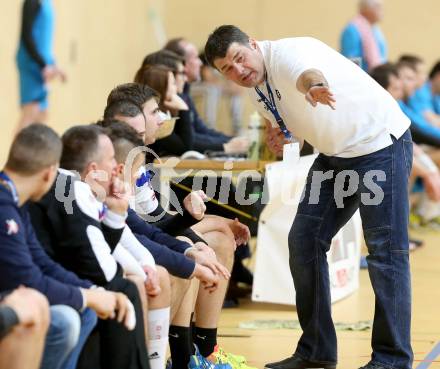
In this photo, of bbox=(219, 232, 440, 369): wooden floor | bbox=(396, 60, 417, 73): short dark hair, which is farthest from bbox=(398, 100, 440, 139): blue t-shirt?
bbox=(219, 232, 440, 369): wooden floor

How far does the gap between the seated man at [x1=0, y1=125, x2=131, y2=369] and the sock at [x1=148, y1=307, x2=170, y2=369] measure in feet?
1.52

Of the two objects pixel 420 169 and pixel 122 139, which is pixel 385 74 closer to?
pixel 420 169

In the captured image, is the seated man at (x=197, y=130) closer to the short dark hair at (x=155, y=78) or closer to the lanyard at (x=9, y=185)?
the short dark hair at (x=155, y=78)

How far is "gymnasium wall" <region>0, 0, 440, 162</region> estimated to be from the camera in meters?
9.22

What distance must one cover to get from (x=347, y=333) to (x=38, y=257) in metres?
2.19

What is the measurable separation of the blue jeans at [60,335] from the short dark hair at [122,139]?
732 millimetres

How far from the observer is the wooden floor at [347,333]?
161 inches

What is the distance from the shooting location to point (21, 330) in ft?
7.97

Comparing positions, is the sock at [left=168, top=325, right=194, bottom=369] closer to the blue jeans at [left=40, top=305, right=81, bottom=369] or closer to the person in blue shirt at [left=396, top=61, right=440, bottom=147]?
the blue jeans at [left=40, top=305, right=81, bottom=369]

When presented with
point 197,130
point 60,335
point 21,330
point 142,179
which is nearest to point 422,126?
point 197,130

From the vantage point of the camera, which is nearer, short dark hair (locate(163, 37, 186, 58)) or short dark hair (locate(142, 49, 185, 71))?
short dark hair (locate(142, 49, 185, 71))

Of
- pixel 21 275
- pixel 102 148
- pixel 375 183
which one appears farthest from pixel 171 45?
pixel 21 275

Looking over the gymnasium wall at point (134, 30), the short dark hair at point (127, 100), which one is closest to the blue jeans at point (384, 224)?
the short dark hair at point (127, 100)

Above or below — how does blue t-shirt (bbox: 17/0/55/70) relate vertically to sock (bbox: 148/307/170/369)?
above
